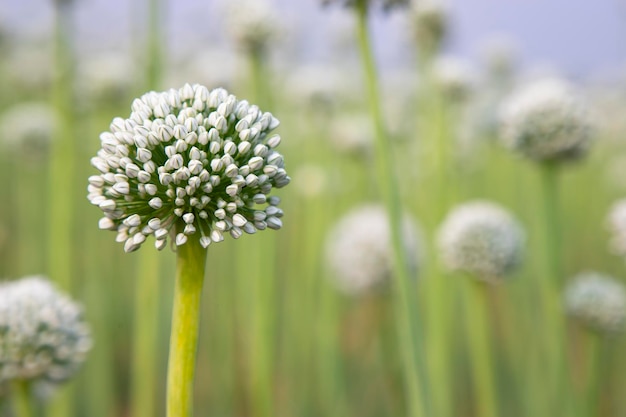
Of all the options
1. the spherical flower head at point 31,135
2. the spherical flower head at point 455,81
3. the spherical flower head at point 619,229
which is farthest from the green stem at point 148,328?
the spherical flower head at point 455,81

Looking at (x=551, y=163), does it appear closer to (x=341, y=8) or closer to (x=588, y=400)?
(x=588, y=400)

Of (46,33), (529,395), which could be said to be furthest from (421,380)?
(46,33)

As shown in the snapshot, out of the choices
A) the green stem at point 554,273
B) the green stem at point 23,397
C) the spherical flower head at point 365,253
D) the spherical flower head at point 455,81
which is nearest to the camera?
the green stem at point 23,397

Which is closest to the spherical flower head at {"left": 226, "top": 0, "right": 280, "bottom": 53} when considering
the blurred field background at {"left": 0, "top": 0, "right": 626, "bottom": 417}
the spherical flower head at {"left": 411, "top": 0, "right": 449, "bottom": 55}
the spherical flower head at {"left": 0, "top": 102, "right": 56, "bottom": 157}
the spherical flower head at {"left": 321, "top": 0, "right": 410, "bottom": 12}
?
the blurred field background at {"left": 0, "top": 0, "right": 626, "bottom": 417}

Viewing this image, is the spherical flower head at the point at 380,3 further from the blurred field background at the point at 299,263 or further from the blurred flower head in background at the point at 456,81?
the blurred flower head in background at the point at 456,81

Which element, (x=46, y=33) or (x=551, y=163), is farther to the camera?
(x=46, y=33)

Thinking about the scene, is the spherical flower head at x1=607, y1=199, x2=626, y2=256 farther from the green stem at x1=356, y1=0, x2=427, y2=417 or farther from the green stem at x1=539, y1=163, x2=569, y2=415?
the green stem at x1=356, y1=0, x2=427, y2=417
